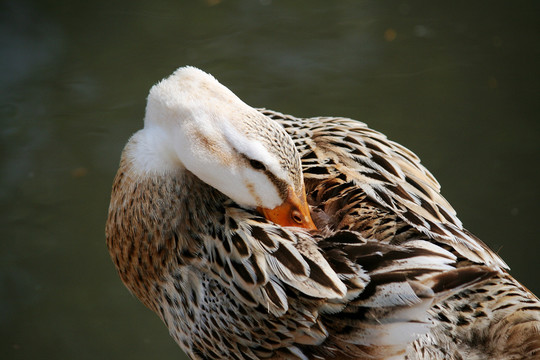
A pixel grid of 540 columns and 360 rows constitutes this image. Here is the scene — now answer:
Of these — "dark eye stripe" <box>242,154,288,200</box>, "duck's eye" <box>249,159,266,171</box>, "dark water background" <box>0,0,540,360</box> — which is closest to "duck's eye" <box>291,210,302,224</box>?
"dark eye stripe" <box>242,154,288,200</box>

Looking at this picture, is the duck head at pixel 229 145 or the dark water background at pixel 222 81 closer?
the duck head at pixel 229 145

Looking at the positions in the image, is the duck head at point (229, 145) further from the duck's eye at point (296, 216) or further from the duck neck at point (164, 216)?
the duck neck at point (164, 216)

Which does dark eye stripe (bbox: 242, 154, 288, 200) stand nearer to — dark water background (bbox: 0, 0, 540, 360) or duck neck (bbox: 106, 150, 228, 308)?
duck neck (bbox: 106, 150, 228, 308)

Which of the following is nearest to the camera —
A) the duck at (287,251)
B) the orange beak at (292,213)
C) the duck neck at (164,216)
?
the duck at (287,251)

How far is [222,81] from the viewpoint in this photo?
17.9 feet

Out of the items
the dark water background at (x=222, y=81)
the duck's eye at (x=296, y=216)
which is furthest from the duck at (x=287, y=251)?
the dark water background at (x=222, y=81)

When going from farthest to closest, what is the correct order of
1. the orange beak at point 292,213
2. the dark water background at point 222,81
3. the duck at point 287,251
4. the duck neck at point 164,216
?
the dark water background at point 222,81 < the duck neck at point 164,216 < the orange beak at point 292,213 < the duck at point 287,251

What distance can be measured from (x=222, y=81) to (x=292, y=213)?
2.84m

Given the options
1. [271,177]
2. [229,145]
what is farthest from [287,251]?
[229,145]

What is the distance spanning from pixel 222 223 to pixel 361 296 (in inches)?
26.5

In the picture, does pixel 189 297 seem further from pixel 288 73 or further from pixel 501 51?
pixel 501 51

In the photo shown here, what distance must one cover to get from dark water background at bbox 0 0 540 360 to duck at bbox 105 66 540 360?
4.56 ft

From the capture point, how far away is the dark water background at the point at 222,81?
4.33m

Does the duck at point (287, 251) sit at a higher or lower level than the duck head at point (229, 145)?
lower
